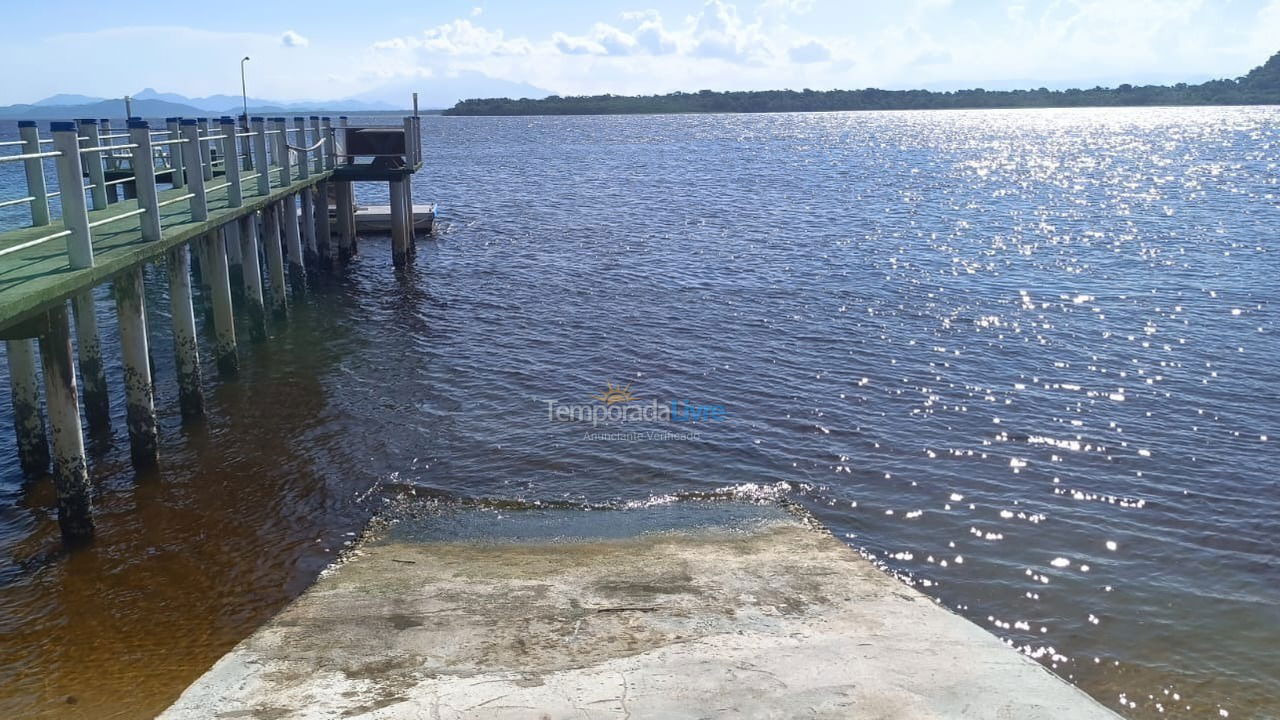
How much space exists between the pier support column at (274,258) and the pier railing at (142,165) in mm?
787

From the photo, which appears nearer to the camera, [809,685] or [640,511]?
[809,685]

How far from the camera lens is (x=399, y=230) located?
28.4 m

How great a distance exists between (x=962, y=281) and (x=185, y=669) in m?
23.2

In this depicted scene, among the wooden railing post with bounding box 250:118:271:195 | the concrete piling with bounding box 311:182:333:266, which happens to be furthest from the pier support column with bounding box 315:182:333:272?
the wooden railing post with bounding box 250:118:271:195

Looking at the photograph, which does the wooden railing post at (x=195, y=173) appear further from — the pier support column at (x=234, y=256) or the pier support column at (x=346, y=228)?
the pier support column at (x=346, y=228)

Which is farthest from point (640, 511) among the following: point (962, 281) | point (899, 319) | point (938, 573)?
point (962, 281)

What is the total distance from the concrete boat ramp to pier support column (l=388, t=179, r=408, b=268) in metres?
18.4

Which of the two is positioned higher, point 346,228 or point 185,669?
point 346,228

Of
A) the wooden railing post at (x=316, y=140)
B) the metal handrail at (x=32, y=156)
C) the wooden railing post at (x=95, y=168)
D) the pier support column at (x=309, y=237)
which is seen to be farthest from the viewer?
the pier support column at (x=309, y=237)

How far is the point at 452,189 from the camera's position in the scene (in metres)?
54.6

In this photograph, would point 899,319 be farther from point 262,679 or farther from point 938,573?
point 262,679

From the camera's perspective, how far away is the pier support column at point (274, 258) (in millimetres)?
20875

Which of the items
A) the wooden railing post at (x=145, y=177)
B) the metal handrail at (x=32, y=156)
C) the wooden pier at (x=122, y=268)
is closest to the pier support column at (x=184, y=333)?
the wooden pier at (x=122, y=268)

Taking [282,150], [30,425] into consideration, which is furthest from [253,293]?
[30,425]
